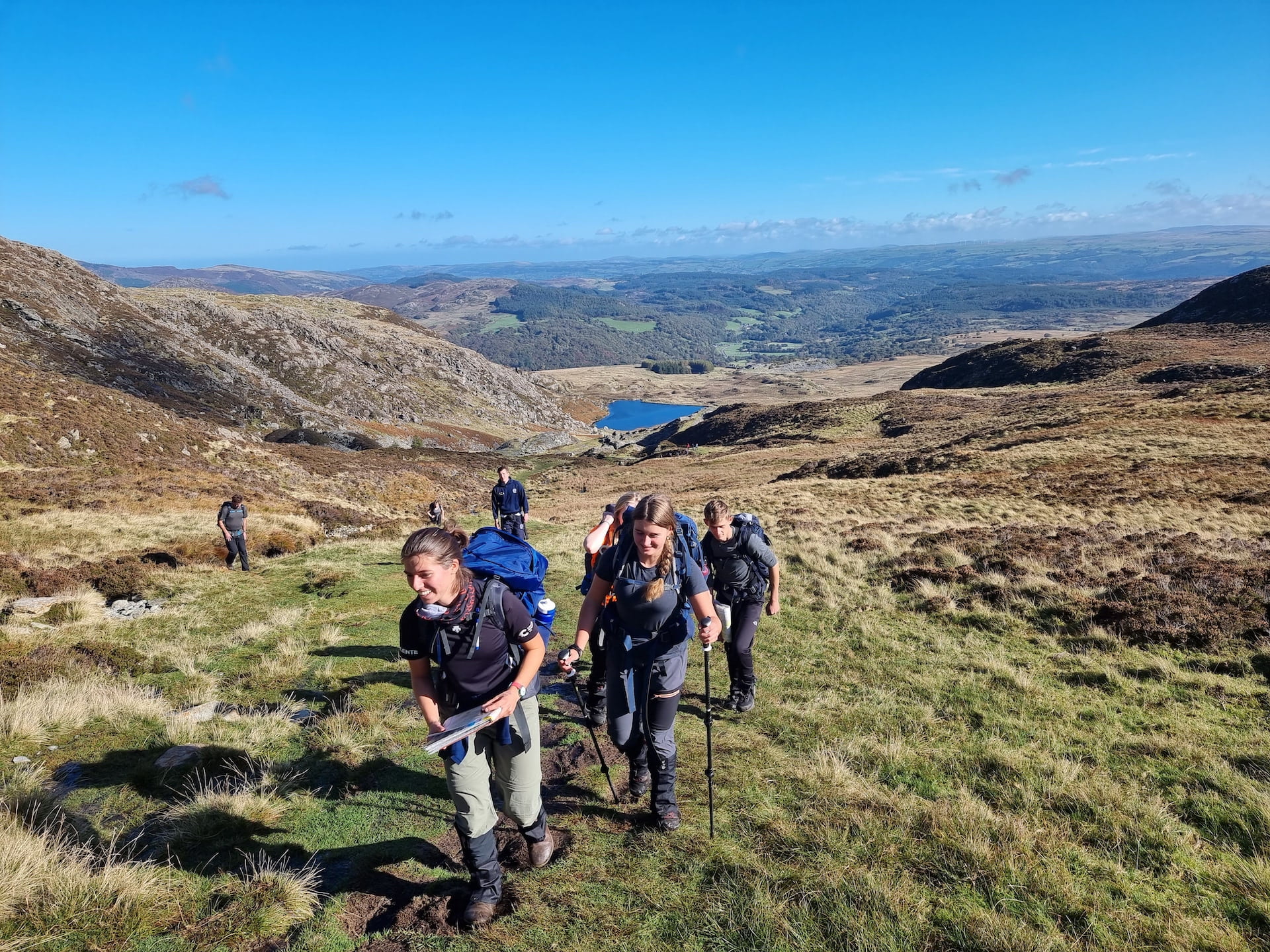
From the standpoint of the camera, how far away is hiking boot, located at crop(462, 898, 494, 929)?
3932mm

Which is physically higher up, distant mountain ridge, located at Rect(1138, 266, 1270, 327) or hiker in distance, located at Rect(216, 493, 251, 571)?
distant mountain ridge, located at Rect(1138, 266, 1270, 327)

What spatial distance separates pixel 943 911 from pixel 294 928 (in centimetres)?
418

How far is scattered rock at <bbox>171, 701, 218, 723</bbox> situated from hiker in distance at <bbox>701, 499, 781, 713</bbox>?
5.68m

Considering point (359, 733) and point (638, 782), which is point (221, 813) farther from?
point (638, 782)

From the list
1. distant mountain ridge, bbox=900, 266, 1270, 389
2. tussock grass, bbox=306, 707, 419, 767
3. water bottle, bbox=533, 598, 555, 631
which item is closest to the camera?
water bottle, bbox=533, 598, 555, 631

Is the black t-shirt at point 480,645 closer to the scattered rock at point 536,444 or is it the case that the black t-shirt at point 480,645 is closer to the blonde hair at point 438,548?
the blonde hair at point 438,548

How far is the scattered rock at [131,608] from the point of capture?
33.9ft

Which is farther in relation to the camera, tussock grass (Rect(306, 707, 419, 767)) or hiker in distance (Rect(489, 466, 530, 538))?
hiker in distance (Rect(489, 466, 530, 538))

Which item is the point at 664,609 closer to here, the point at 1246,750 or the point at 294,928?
the point at 294,928

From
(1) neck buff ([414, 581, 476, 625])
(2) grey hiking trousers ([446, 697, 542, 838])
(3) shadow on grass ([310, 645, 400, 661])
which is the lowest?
(3) shadow on grass ([310, 645, 400, 661])

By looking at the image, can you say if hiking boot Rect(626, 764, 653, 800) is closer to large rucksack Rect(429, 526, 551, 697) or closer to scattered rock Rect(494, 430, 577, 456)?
large rucksack Rect(429, 526, 551, 697)

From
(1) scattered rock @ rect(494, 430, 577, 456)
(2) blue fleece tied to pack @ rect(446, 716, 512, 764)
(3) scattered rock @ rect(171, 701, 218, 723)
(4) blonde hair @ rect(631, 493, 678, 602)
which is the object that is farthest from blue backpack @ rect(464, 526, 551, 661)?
(1) scattered rock @ rect(494, 430, 577, 456)

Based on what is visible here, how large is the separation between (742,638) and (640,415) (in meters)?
175

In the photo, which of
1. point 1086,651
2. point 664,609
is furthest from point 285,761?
point 1086,651
